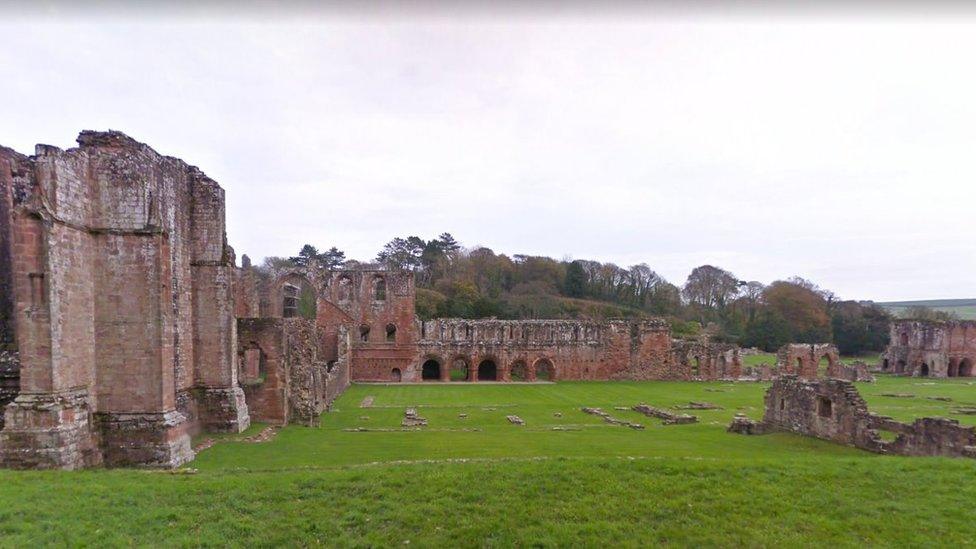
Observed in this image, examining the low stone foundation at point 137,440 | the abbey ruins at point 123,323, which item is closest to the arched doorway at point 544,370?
the abbey ruins at point 123,323

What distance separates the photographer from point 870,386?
34.7 metres

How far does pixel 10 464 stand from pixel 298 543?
6630mm

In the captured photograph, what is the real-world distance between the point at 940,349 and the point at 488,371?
3714 centimetres

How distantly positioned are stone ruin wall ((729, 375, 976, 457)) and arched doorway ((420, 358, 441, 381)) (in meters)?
25.8

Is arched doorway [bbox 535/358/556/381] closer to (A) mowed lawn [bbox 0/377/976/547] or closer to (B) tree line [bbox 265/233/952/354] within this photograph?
(B) tree line [bbox 265/233/952/354]

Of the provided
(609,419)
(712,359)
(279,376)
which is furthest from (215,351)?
(712,359)

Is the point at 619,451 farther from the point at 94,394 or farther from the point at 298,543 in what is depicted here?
the point at 94,394

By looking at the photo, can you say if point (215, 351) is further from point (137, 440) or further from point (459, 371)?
point (459, 371)

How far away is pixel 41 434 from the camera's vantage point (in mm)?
9766

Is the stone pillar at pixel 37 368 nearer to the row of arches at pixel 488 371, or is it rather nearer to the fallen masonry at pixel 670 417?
the fallen masonry at pixel 670 417

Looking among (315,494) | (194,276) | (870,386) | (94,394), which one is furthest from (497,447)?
(870,386)

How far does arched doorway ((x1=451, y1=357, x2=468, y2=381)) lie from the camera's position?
1613 inches

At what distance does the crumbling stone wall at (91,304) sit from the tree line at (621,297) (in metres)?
38.5

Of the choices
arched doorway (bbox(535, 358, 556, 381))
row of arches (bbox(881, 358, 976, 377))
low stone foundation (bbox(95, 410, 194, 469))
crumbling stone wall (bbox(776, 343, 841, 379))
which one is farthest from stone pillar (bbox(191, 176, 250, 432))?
row of arches (bbox(881, 358, 976, 377))
